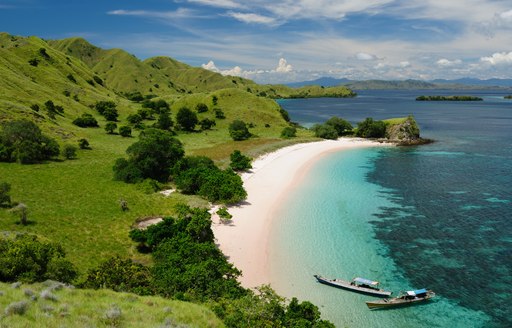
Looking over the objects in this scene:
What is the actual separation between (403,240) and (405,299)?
13.3 m

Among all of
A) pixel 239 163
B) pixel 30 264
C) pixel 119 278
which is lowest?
pixel 119 278

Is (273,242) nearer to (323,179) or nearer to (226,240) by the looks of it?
(226,240)

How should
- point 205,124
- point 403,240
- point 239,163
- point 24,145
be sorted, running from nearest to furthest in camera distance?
1. point 403,240
2. point 24,145
3. point 239,163
4. point 205,124

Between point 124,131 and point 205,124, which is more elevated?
point 205,124

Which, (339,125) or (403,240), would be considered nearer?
(403,240)

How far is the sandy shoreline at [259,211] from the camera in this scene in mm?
33466

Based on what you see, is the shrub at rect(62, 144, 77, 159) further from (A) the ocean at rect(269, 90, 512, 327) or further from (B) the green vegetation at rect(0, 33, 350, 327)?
(A) the ocean at rect(269, 90, 512, 327)

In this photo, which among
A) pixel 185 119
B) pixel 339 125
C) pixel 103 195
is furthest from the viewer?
pixel 339 125

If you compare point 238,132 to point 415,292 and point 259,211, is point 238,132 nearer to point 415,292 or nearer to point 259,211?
point 259,211

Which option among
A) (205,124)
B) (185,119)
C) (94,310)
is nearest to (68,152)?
(185,119)

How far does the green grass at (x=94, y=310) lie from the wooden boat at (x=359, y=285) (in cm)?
1312

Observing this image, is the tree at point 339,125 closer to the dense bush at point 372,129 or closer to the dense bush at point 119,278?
the dense bush at point 372,129

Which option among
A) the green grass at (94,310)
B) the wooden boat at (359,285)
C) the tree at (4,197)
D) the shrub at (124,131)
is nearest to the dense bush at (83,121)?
the shrub at (124,131)

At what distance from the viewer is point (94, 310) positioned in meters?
17.1
